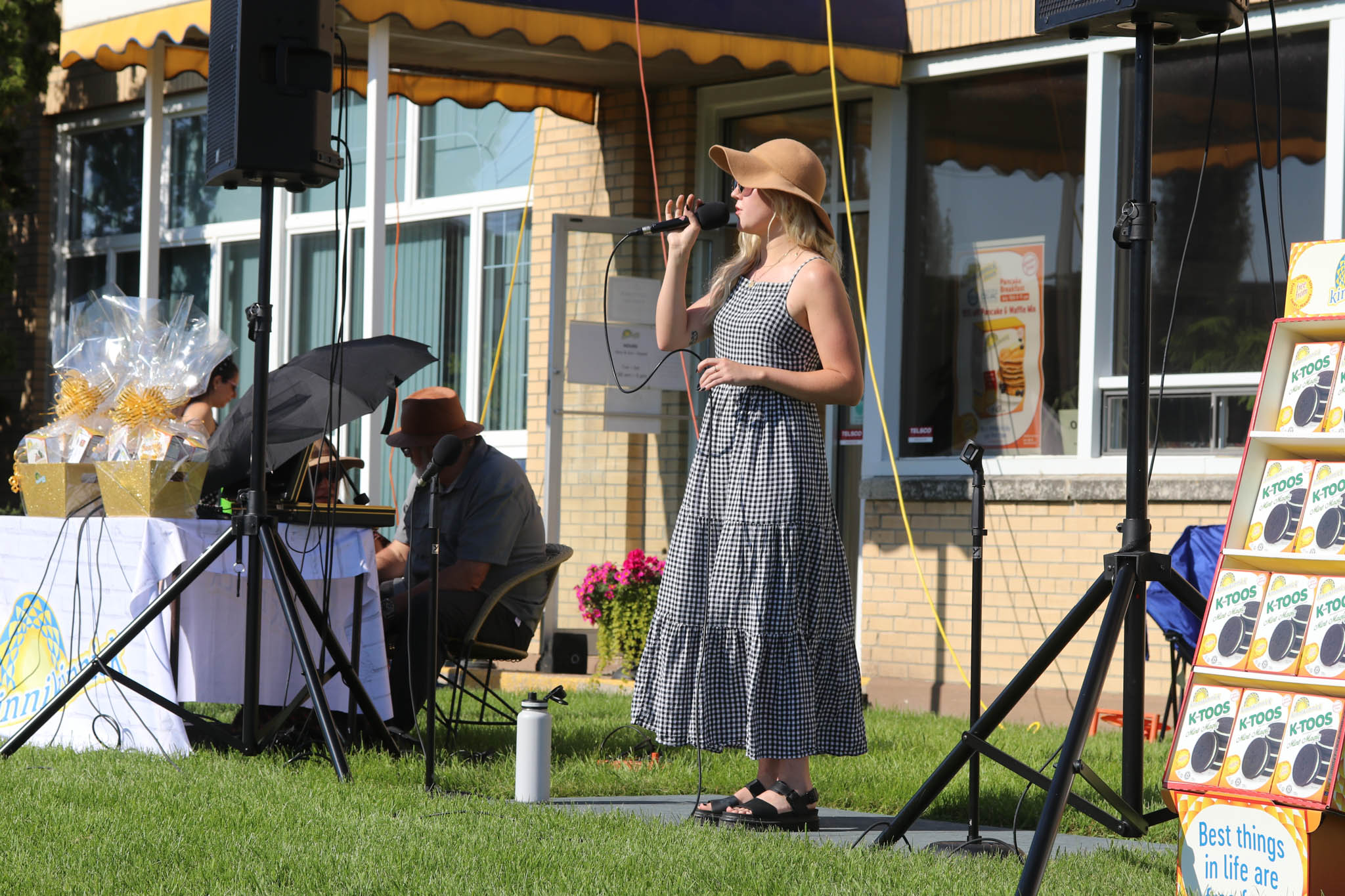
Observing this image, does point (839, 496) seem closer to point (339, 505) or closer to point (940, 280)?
point (940, 280)

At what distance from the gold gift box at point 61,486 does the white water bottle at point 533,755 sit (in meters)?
2.12

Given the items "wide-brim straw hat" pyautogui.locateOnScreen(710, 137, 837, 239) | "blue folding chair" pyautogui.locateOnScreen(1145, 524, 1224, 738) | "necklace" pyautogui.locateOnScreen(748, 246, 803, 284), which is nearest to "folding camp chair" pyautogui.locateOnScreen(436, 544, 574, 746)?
"necklace" pyautogui.locateOnScreen(748, 246, 803, 284)

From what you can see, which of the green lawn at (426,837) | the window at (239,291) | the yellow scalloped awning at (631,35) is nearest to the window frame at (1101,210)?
the yellow scalloped awning at (631,35)

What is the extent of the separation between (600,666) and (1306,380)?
589 cm

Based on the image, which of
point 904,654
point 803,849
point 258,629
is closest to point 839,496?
point 904,654

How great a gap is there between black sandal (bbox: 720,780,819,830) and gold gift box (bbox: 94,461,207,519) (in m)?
2.43

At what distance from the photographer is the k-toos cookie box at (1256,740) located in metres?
3.67

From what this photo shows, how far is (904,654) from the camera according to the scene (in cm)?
848

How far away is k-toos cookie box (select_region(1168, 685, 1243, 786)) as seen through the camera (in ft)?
12.4

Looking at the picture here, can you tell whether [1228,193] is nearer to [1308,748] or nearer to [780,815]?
[780,815]

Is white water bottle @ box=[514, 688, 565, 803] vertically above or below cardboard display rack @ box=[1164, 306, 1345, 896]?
below

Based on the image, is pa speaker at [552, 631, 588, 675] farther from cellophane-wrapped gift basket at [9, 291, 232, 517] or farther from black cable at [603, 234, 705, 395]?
cellophane-wrapped gift basket at [9, 291, 232, 517]

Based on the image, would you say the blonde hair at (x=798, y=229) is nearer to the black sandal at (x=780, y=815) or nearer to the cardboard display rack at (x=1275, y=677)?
the cardboard display rack at (x=1275, y=677)

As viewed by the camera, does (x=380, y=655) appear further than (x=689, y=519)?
Yes
